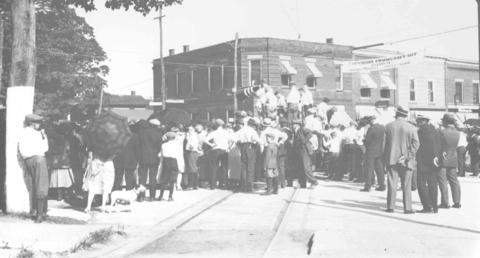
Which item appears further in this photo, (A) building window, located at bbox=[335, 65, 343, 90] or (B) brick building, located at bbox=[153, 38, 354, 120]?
(A) building window, located at bbox=[335, 65, 343, 90]

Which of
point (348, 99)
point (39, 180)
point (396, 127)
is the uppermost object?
point (348, 99)

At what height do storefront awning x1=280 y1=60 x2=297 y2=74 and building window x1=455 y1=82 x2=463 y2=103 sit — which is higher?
storefront awning x1=280 y1=60 x2=297 y2=74

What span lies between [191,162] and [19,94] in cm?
619

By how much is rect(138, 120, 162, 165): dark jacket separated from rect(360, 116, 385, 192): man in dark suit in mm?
5731

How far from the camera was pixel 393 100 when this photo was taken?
152ft

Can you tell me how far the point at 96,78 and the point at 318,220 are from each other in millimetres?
32451

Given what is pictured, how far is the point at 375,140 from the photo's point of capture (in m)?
15.1

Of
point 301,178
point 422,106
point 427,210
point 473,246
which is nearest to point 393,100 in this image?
point 422,106

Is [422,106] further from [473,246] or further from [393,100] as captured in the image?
[473,246]

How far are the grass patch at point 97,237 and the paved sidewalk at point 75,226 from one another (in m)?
0.07

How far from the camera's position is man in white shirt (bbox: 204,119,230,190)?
16.1 m

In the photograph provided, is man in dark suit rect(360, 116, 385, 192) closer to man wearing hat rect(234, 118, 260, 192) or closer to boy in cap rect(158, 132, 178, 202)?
man wearing hat rect(234, 118, 260, 192)

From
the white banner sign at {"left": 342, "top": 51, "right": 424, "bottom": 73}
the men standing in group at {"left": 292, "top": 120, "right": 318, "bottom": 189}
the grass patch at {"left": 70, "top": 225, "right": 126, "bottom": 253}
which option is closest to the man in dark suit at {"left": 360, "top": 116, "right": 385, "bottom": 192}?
the men standing in group at {"left": 292, "top": 120, "right": 318, "bottom": 189}

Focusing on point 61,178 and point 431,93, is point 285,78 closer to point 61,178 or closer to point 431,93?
point 431,93
